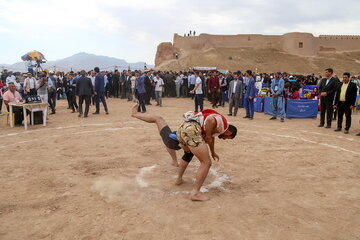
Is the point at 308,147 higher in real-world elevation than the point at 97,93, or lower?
lower

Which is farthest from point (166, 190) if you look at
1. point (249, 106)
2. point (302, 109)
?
point (302, 109)

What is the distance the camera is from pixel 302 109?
13.0 metres

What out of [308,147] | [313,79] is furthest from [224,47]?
[308,147]

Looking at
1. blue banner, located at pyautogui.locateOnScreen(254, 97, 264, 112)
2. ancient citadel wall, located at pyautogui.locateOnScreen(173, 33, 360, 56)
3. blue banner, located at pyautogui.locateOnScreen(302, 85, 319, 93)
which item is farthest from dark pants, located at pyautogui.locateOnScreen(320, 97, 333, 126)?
ancient citadel wall, located at pyautogui.locateOnScreen(173, 33, 360, 56)

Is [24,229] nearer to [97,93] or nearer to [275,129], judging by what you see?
[275,129]

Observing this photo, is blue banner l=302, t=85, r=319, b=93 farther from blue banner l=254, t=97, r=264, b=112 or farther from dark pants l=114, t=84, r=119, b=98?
dark pants l=114, t=84, r=119, b=98

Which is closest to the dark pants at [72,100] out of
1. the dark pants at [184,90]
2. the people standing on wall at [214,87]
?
the people standing on wall at [214,87]

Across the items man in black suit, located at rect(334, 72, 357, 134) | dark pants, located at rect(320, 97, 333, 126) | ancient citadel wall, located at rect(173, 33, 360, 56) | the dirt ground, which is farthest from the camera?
ancient citadel wall, located at rect(173, 33, 360, 56)

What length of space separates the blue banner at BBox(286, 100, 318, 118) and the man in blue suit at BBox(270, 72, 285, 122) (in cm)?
75

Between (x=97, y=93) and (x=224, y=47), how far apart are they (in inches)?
2247

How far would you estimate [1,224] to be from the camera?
146 inches

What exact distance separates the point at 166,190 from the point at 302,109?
995cm

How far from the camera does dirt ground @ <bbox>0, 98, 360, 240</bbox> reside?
362 cm

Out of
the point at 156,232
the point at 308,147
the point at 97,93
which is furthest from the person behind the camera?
the point at 97,93
